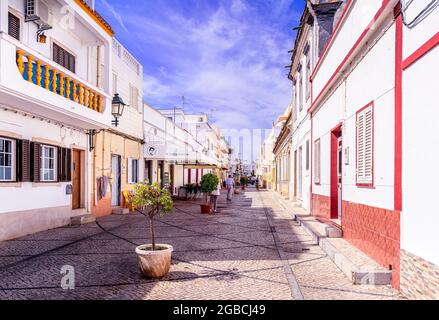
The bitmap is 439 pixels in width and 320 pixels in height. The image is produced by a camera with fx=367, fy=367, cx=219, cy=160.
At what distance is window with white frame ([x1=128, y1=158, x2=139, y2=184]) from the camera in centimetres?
1702

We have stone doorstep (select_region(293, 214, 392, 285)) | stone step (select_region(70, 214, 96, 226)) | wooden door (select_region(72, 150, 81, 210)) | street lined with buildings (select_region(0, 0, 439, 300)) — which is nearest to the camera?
street lined with buildings (select_region(0, 0, 439, 300))

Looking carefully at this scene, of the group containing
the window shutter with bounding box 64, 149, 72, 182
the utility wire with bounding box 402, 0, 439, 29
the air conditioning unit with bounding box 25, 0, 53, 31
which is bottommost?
the window shutter with bounding box 64, 149, 72, 182

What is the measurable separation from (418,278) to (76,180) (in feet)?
37.0

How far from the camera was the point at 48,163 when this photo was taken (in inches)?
435

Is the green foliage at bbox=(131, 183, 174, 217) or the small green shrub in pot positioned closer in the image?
the green foliage at bbox=(131, 183, 174, 217)

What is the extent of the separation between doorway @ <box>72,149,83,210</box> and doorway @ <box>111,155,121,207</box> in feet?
8.37

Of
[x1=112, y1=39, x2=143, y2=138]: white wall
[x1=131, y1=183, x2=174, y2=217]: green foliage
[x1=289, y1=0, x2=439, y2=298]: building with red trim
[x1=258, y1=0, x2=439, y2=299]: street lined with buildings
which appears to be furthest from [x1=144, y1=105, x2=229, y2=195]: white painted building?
[x1=131, y1=183, x2=174, y2=217]: green foliage

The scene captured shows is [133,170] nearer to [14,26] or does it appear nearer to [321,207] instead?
[14,26]

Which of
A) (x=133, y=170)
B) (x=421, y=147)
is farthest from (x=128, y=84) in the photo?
(x=421, y=147)

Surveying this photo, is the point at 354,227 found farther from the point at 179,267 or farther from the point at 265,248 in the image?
the point at 179,267

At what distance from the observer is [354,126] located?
23.8 feet

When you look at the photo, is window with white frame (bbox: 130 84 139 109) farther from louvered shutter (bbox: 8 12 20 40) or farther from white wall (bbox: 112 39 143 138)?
louvered shutter (bbox: 8 12 20 40)

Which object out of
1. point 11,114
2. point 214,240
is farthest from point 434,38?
point 11,114
